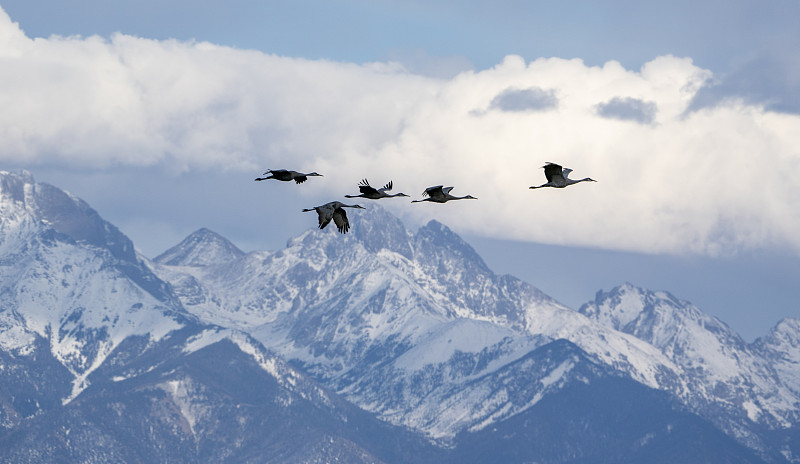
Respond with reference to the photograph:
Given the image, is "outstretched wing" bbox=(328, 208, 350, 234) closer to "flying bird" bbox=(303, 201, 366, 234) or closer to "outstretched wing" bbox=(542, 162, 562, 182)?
"flying bird" bbox=(303, 201, 366, 234)

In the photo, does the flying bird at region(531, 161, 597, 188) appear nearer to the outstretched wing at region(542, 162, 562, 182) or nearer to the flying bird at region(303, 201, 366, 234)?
A: the outstretched wing at region(542, 162, 562, 182)

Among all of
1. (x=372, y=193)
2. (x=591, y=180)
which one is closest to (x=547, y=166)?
(x=591, y=180)

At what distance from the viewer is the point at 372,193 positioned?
5172 inches

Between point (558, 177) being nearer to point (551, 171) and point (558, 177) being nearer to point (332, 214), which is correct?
point (551, 171)

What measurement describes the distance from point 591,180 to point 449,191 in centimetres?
1285

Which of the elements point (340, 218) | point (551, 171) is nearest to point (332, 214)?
point (340, 218)

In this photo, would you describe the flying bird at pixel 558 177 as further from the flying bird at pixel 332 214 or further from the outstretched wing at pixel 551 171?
the flying bird at pixel 332 214

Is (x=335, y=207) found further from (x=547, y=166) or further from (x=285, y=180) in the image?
(x=547, y=166)

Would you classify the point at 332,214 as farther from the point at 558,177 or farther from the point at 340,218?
the point at 558,177

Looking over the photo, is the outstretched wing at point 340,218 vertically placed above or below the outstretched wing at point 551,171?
below

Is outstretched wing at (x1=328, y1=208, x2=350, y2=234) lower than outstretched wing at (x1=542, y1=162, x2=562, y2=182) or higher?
lower

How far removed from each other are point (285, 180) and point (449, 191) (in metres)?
14.8

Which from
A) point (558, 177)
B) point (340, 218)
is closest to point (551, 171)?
point (558, 177)

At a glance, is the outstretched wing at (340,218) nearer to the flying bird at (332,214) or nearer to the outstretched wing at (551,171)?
the flying bird at (332,214)
